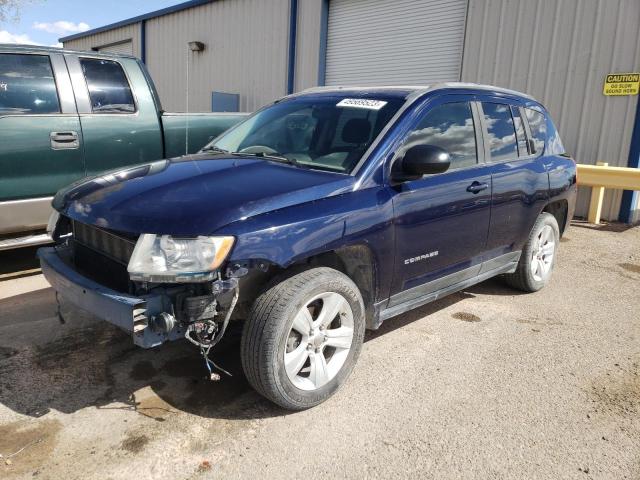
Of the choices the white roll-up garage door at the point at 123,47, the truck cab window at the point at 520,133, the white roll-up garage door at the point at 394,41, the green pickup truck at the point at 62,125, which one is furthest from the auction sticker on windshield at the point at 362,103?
the white roll-up garage door at the point at 123,47

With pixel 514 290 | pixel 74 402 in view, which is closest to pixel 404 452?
pixel 74 402

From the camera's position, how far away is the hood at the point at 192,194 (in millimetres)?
2545

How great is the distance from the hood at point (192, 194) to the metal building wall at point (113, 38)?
59.3 feet

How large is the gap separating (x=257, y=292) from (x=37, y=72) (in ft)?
11.5

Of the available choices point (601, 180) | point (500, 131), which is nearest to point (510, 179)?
point (500, 131)

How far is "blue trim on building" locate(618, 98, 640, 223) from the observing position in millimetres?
8180

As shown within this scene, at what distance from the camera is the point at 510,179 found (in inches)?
163

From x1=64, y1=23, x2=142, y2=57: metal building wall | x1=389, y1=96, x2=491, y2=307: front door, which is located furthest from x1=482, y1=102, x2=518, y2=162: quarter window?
x1=64, y1=23, x2=142, y2=57: metal building wall

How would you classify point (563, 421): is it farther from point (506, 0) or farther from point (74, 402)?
point (506, 0)

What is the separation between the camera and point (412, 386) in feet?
10.6

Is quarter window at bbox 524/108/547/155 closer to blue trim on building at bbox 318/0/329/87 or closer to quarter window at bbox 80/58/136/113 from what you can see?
quarter window at bbox 80/58/136/113

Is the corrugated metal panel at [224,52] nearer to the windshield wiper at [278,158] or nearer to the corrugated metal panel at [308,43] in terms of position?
the corrugated metal panel at [308,43]

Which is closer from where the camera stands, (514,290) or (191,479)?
(191,479)

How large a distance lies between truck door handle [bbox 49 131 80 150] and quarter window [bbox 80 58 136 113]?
356 millimetres
